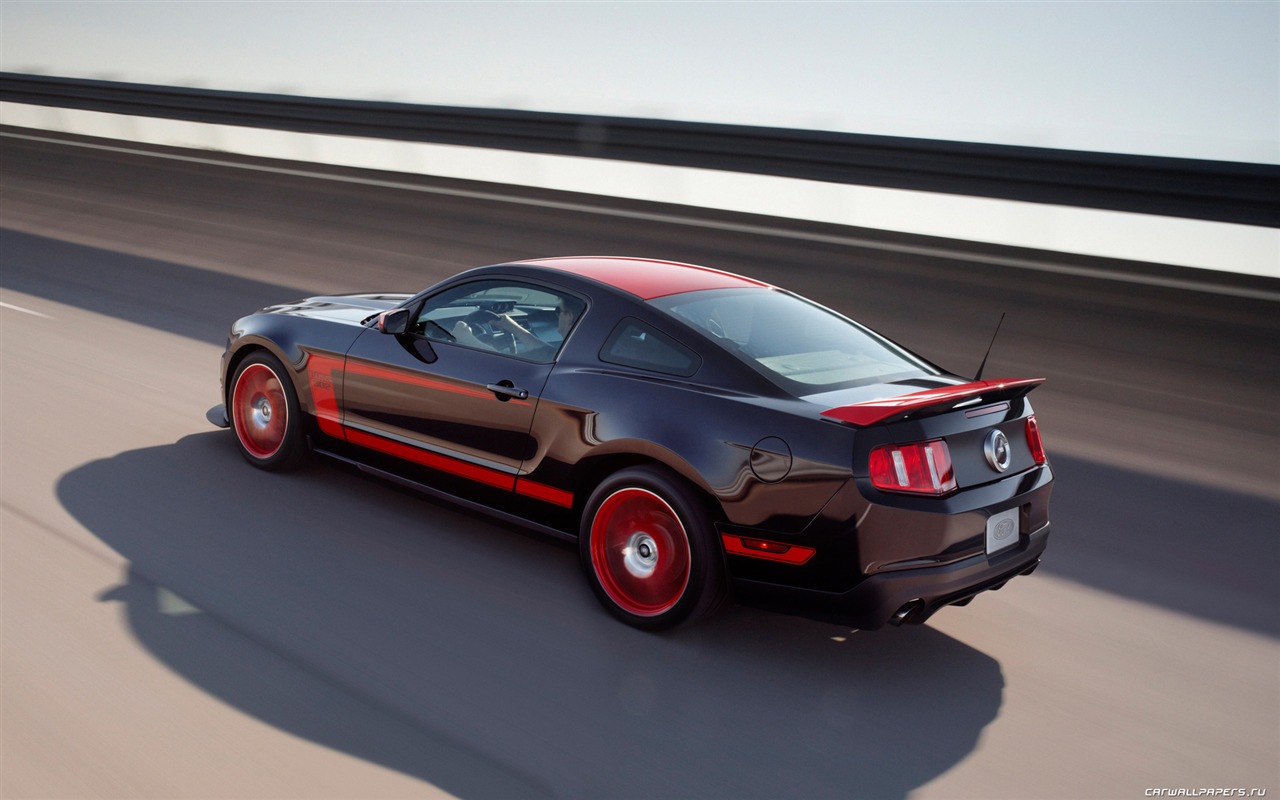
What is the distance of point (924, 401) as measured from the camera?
369 centimetres

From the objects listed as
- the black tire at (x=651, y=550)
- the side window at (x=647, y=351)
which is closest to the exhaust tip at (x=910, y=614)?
the black tire at (x=651, y=550)

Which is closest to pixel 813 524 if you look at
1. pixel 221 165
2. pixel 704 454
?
pixel 704 454

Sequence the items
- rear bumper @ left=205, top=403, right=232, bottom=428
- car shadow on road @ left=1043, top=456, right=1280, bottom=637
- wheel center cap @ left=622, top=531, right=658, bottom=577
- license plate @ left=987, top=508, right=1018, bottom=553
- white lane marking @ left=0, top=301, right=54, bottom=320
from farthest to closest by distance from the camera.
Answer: white lane marking @ left=0, top=301, right=54, bottom=320, rear bumper @ left=205, top=403, right=232, bottom=428, car shadow on road @ left=1043, top=456, right=1280, bottom=637, wheel center cap @ left=622, top=531, right=658, bottom=577, license plate @ left=987, top=508, right=1018, bottom=553

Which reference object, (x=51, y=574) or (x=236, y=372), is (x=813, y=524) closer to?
(x=51, y=574)

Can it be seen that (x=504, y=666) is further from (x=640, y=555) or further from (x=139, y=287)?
(x=139, y=287)

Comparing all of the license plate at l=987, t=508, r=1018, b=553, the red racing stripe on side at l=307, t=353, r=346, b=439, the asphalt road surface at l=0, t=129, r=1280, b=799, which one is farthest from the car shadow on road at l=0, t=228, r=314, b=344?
the license plate at l=987, t=508, r=1018, b=553

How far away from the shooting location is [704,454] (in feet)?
12.8

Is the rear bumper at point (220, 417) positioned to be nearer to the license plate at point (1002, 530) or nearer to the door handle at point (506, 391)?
the door handle at point (506, 391)

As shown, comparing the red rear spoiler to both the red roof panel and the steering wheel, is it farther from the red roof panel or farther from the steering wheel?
the steering wheel

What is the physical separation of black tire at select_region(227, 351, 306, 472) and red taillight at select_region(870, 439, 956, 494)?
3174 mm

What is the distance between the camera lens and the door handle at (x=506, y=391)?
4.53m

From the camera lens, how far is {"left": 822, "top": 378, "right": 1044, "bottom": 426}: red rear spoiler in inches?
142

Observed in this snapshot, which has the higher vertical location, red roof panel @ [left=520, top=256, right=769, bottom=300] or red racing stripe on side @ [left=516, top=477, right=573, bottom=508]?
red roof panel @ [left=520, top=256, right=769, bottom=300]

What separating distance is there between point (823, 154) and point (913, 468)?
628 cm
